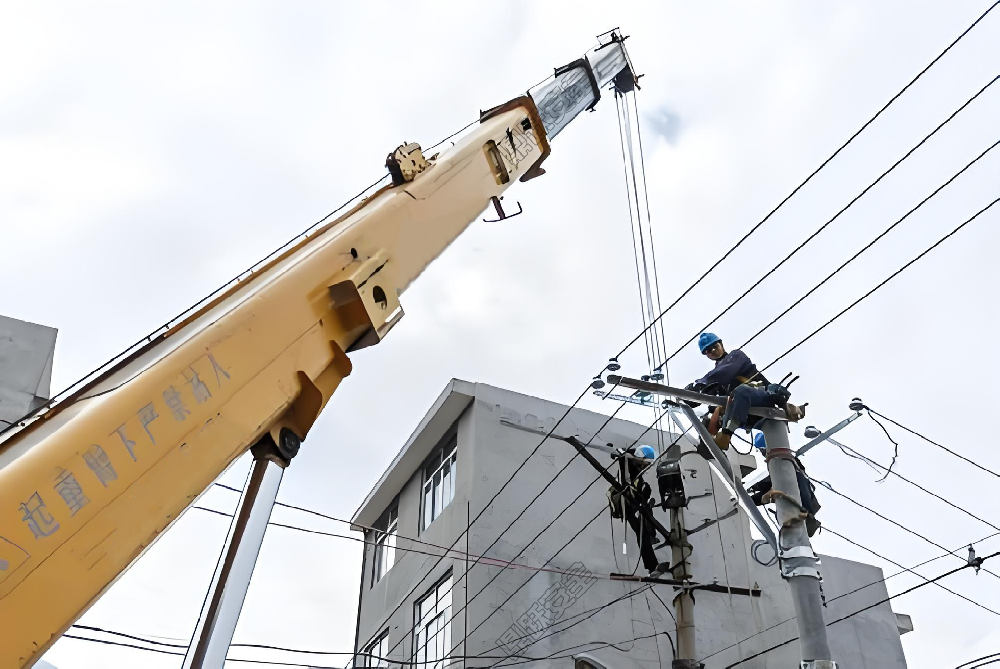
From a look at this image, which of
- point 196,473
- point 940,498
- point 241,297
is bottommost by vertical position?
point 196,473

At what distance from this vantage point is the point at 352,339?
561cm

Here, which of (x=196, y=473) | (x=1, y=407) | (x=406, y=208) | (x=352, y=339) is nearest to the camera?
(x=196, y=473)

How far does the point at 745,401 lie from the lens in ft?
25.0

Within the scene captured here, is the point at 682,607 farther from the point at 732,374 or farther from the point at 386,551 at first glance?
the point at 386,551

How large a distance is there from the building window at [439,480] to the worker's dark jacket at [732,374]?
9182 millimetres

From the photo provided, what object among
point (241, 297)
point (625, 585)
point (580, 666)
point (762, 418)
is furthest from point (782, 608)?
point (241, 297)

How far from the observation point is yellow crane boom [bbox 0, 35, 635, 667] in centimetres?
A: 337

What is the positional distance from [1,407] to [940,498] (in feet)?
38.7

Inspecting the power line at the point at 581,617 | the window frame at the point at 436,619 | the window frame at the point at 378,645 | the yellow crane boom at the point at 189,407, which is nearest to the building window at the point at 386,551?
the window frame at the point at 378,645

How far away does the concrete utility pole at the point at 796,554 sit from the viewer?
612cm

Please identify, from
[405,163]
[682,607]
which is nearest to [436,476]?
[682,607]

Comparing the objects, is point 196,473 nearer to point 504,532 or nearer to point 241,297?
point 241,297

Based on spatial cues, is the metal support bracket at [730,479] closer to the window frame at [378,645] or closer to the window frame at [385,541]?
the window frame at [378,645]

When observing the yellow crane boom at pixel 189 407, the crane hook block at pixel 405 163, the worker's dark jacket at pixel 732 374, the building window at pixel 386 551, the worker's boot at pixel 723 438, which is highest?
the building window at pixel 386 551
